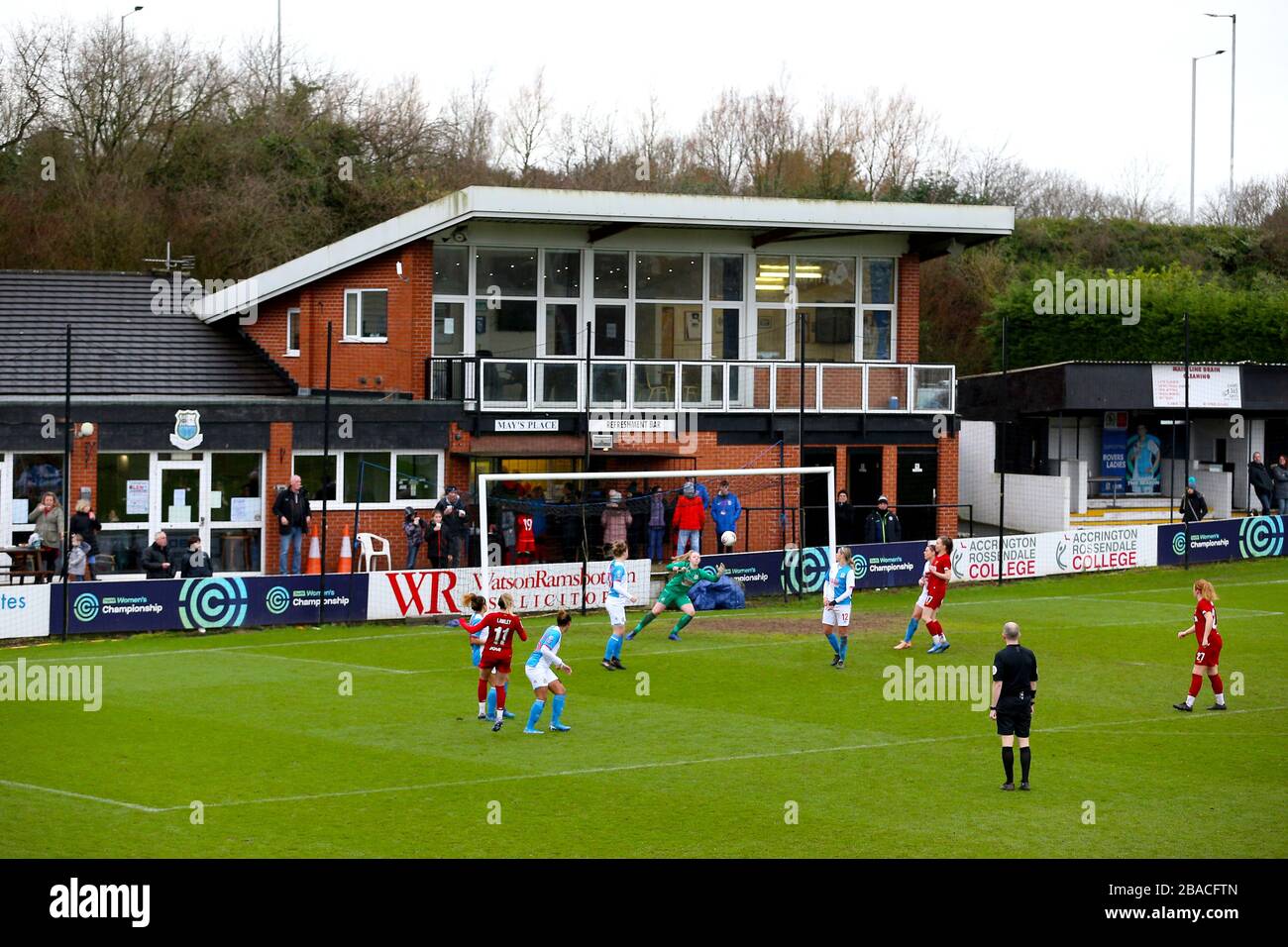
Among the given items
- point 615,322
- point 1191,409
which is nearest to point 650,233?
point 615,322

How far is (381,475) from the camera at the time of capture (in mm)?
34906

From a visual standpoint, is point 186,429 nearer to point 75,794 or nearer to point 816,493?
point 816,493

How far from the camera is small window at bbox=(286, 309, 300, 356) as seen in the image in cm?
3859

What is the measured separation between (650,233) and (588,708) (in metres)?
19.4

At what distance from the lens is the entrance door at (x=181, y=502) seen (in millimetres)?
32719

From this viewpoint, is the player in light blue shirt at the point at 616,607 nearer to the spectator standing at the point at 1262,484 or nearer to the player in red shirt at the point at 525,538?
the player in red shirt at the point at 525,538

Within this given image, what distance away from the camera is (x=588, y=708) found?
21625mm

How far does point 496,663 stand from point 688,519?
43.8ft

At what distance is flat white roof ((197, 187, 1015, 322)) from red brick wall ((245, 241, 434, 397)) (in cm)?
56

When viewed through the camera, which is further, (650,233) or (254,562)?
(650,233)

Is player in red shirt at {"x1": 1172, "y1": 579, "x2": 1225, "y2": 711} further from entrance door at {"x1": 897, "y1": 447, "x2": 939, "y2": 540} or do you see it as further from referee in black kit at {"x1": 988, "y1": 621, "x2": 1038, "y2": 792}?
entrance door at {"x1": 897, "y1": 447, "x2": 939, "y2": 540}

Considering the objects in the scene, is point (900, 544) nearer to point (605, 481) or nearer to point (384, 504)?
point (605, 481)

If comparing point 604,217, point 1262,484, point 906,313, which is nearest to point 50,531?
point 604,217

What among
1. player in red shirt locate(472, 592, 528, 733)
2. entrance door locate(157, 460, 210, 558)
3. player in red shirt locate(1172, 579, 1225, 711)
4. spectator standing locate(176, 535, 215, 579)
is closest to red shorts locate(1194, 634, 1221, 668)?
player in red shirt locate(1172, 579, 1225, 711)
